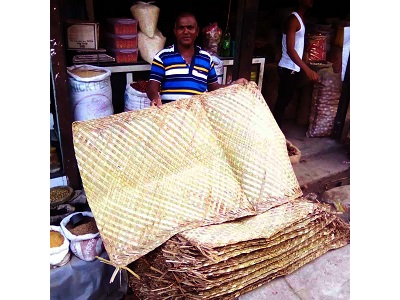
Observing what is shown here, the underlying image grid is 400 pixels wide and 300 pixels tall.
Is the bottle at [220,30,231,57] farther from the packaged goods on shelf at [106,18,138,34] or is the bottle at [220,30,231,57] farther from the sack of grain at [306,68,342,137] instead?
the sack of grain at [306,68,342,137]

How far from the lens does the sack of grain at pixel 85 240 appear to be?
A: 2.34 m

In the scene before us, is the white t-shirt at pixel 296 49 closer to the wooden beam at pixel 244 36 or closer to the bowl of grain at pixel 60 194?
the wooden beam at pixel 244 36

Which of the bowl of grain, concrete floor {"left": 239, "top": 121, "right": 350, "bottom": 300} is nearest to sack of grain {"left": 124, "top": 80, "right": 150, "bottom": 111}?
the bowl of grain

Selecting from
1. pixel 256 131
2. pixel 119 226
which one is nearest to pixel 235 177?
pixel 256 131

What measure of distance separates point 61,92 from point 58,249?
1.30 metres

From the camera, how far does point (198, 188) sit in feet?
6.71

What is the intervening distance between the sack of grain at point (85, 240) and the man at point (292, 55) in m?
2.83

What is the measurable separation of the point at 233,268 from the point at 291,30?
295 centimetres

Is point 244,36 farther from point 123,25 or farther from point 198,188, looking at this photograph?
point 198,188

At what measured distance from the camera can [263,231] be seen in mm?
1902

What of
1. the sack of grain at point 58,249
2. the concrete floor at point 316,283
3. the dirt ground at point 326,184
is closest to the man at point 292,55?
the dirt ground at point 326,184
